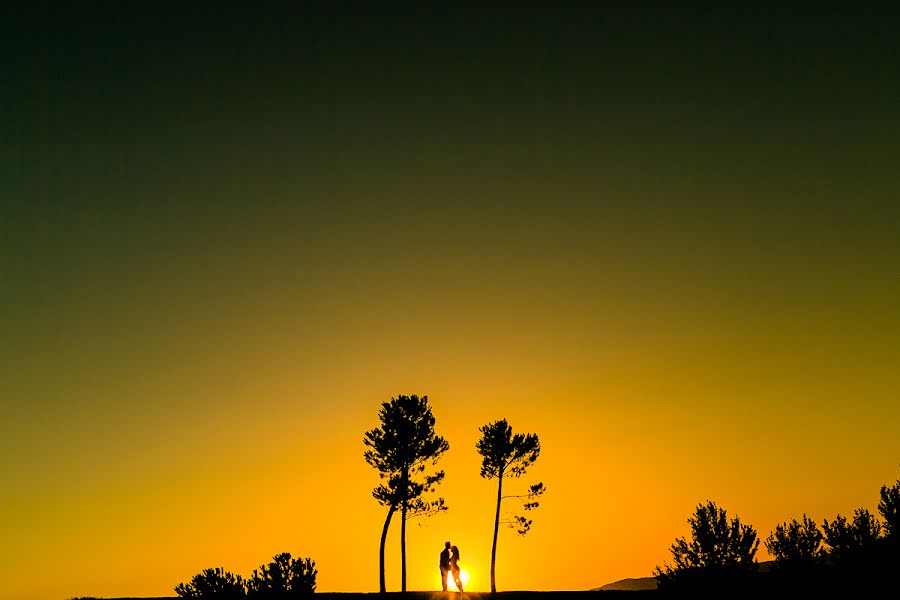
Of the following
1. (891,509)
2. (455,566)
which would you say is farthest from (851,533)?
(455,566)

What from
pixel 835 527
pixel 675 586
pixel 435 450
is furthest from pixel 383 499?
pixel 835 527

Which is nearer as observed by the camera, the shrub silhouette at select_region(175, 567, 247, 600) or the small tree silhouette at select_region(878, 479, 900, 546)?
the shrub silhouette at select_region(175, 567, 247, 600)

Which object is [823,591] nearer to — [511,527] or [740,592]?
[740,592]

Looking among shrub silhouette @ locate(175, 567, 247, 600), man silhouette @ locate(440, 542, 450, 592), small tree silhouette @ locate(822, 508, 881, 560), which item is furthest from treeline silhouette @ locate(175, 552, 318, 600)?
small tree silhouette @ locate(822, 508, 881, 560)

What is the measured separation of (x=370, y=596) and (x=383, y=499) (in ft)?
29.5

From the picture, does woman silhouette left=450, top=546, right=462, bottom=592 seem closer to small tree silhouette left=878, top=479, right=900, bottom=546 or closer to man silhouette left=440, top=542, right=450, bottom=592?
man silhouette left=440, top=542, right=450, bottom=592

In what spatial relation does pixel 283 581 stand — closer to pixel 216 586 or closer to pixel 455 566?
pixel 216 586

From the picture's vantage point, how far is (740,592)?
1435 inches

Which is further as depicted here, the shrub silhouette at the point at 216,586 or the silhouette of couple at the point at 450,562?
the silhouette of couple at the point at 450,562

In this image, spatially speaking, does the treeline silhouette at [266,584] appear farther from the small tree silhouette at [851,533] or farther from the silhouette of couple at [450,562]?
the small tree silhouette at [851,533]

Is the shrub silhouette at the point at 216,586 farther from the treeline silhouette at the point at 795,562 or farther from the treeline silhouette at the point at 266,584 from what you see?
the treeline silhouette at the point at 795,562

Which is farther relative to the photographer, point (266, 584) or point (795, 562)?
point (795, 562)

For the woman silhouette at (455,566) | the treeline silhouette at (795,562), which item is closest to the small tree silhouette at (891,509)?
the treeline silhouette at (795,562)

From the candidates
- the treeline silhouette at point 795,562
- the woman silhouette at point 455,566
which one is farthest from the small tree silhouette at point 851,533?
the woman silhouette at point 455,566
